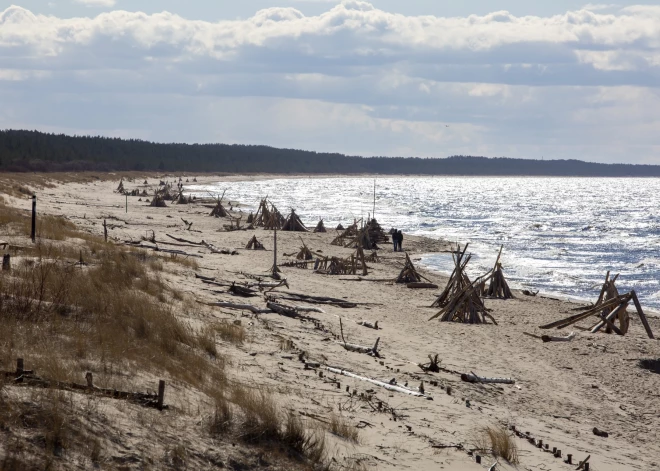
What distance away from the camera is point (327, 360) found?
1009cm

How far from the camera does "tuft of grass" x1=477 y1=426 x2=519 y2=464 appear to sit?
724cm

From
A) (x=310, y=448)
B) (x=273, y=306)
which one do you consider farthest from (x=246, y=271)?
(x=310, y=448)

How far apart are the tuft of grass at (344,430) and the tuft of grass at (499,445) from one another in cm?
120

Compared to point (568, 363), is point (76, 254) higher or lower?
higher

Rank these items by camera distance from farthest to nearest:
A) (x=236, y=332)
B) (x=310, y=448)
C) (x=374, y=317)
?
1. (x=374, y=317)
2. (x=236, y=332)
3. (x=310, y=448)

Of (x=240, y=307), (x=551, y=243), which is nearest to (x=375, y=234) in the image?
(x=551, y=243)

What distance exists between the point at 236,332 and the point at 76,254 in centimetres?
588

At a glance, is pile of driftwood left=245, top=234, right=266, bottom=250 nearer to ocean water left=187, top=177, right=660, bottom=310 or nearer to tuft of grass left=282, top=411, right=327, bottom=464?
ocean water left=187, top=177, right=660, bottom=310

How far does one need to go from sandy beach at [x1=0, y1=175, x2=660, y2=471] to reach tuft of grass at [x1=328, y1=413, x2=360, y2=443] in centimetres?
7

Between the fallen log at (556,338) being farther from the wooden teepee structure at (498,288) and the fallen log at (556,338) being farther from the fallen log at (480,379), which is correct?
the wooden teepee structure at (498,288)

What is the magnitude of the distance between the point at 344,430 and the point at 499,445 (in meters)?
1.51

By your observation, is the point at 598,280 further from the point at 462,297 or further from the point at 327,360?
the point at 327,360

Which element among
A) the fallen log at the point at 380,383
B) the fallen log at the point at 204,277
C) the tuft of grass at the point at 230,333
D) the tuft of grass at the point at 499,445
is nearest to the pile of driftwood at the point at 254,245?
the fallen log at the point at 204,277

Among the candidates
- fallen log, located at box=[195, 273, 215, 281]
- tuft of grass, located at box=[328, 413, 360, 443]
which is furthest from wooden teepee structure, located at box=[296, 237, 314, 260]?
tuft of grass, located at box=[328, 413, 360, 443]
